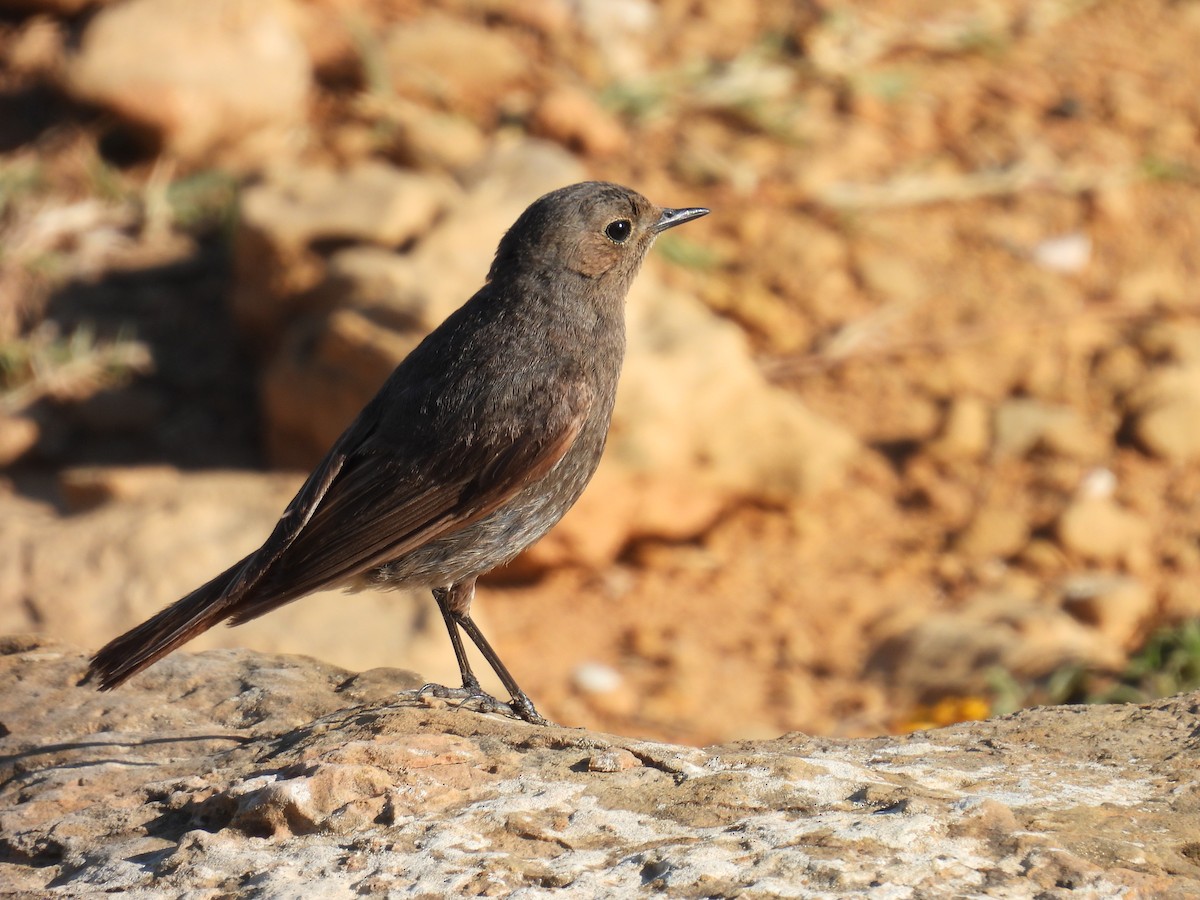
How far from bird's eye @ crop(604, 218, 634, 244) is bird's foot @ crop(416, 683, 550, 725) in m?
1.59

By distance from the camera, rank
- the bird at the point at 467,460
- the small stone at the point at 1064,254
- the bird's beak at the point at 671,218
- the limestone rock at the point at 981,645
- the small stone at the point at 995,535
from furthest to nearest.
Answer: the small stone at the point at 1064,254 → the small stone at the point at 995,535 → the limestone rock at the point at 981,645 → the bird's beak at the point at 671,218 → the bird at the point at 467,460

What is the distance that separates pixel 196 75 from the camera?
372 inches

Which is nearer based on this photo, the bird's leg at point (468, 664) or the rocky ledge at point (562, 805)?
the rocky ledge at point (562, 805)

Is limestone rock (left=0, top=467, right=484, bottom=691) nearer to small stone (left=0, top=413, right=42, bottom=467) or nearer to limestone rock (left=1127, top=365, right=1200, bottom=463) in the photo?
small stone (left=0, top=413, right=42, bottom=467)

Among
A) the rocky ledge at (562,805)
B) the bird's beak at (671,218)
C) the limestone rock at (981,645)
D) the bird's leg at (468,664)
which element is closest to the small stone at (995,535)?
the limestone rock at (981,645)

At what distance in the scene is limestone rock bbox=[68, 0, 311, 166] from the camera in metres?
9.38

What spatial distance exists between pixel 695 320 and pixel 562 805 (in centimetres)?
488

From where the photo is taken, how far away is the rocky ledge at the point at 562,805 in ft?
10.4

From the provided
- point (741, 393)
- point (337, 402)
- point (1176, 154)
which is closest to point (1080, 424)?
point (741, 393)

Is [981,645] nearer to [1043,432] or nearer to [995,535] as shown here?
[995,535]

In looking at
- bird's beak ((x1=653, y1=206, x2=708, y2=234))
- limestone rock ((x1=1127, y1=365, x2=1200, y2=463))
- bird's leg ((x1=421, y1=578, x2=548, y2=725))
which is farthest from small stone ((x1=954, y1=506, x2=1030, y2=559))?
bird's leg ((x1=421, y1=578, x2=548, y2=725))

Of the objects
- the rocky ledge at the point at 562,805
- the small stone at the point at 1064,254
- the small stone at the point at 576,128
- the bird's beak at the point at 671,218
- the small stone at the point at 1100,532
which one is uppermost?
the small stone at the point at 576,128

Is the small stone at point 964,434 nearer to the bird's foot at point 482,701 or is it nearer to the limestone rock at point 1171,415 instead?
the limestone rock at point 1171,415

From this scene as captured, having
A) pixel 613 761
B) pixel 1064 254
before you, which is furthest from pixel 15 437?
pixel 1064 254
